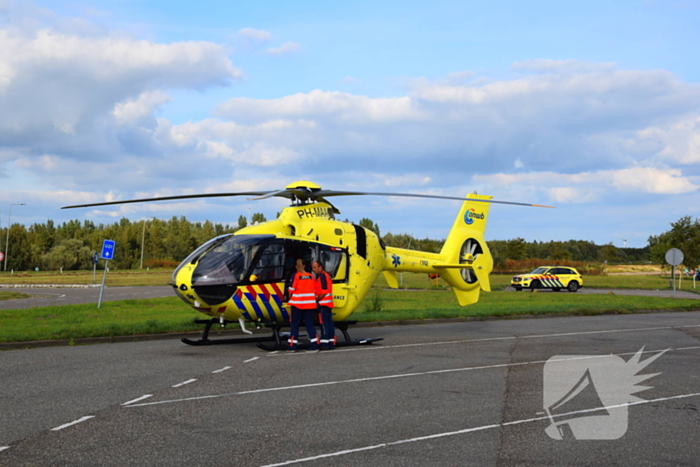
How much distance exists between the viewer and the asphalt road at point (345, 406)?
5.78 metres

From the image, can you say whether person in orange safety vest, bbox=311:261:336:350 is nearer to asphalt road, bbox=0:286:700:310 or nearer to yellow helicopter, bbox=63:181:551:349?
yellow helicopter, bbox=63:181:551:349

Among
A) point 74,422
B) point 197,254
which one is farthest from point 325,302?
point 74,422

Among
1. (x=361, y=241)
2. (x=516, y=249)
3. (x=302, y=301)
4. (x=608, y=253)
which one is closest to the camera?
(x=302, y=301)

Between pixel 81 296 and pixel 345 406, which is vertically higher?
pixel 345 406

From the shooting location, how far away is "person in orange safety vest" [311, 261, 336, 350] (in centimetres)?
1326

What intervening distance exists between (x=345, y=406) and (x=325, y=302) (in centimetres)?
566

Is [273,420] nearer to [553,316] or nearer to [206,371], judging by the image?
[206,371]

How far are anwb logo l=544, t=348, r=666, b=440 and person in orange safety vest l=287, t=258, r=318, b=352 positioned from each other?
4613 millimetres

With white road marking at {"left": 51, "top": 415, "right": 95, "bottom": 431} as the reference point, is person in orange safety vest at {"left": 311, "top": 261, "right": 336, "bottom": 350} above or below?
above

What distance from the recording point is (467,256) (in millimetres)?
18516

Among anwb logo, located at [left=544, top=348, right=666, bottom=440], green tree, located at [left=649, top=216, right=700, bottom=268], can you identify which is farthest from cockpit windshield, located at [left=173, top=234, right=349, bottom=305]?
green tree, located at [left=649, top=216, right=700, bottom=268]

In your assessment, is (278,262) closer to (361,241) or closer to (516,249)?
(361,241)

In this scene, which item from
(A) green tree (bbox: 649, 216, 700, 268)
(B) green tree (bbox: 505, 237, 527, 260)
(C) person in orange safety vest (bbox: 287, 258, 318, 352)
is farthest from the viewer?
(B) green tree (bbox: 505, 237, 527, 260)

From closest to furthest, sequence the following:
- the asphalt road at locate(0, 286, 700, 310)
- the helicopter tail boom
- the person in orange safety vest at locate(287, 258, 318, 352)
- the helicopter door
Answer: the person in orange safety vest at locate(287, 258, 318, 352) → the helicopter door → the helicopter tail boom → the asphalt road at locate(0, 286, 700, 310)
